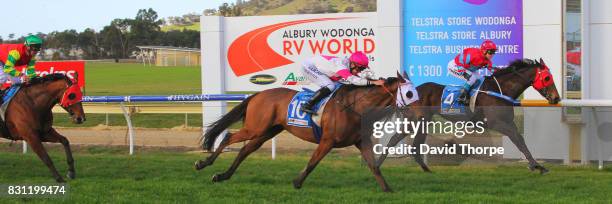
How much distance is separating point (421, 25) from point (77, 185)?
4.40 metres

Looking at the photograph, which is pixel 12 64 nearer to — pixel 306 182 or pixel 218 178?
pixel 218 178

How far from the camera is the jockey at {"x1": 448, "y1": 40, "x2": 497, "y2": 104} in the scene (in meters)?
8.23

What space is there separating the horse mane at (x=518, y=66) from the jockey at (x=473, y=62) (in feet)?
0.56

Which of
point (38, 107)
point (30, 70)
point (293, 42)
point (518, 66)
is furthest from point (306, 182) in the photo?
point (293, 42)

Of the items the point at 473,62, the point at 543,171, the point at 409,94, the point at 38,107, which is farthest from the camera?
the point at 473,62

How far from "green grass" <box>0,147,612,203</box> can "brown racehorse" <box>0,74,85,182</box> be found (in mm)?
412

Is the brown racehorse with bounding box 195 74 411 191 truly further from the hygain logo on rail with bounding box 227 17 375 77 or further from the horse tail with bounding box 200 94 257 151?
the hygain logo on rail with bounding box 227 17 375 77

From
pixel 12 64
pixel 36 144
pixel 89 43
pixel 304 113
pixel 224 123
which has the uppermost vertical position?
pixel 89 43

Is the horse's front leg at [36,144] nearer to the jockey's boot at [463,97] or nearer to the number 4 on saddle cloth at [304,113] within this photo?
the number 4 on saddle cloth at [304,113]

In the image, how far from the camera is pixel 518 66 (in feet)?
27.0

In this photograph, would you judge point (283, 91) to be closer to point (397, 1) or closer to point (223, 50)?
point (397, 1)

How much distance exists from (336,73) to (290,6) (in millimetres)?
119707

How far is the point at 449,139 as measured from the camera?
744cm

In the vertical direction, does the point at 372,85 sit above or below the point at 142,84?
above
